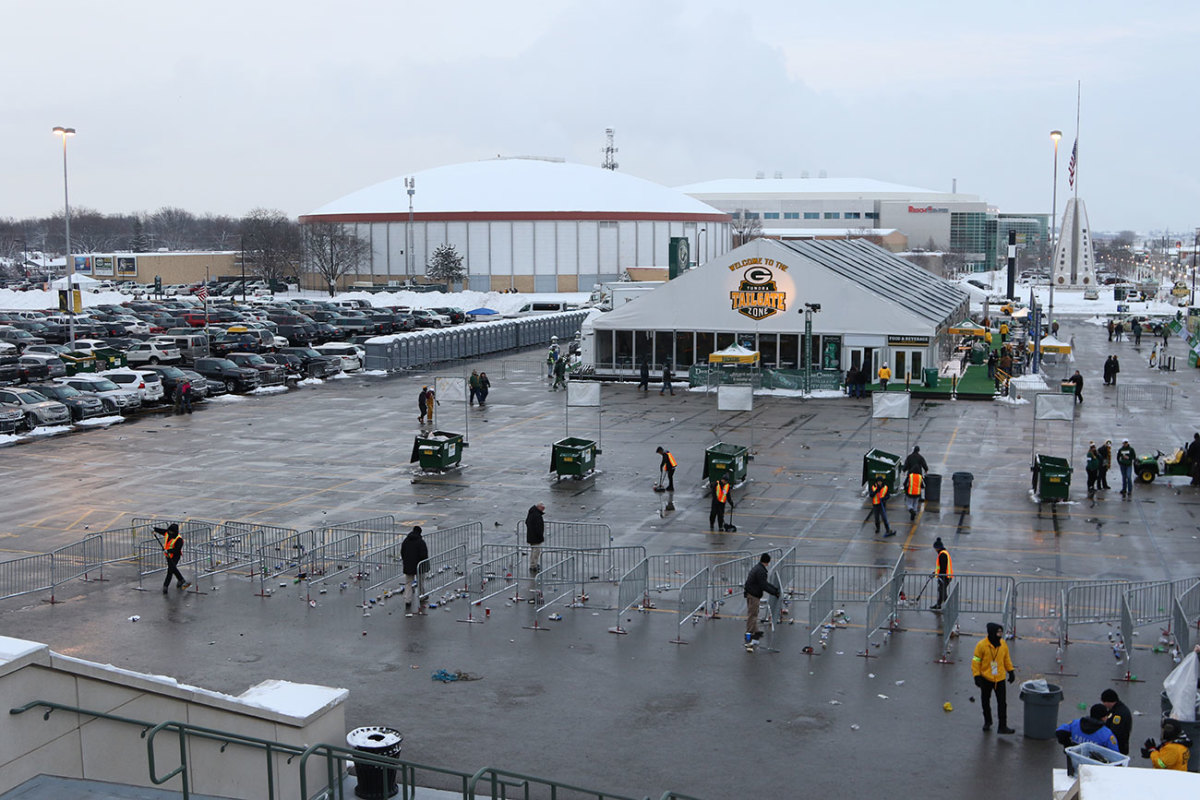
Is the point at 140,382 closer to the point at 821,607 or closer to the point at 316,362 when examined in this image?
the point at 316,362

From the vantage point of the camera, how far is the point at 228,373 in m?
49.8

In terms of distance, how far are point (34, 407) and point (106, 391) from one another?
12.2 feet

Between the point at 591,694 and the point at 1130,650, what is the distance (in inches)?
303

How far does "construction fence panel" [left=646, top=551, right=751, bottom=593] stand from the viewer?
2131cm

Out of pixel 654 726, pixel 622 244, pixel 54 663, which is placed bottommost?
pixel 654 726

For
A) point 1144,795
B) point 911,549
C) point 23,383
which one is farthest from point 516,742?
point 23,383

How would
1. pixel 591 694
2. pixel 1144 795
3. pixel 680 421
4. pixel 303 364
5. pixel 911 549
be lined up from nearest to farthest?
pixel 1144 795 < pixel 591 694 < pixel 911 549 < pixel 680 421 < pixel 303 364

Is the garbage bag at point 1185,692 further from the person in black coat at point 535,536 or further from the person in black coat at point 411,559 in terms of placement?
the person in black coat at point 411,559

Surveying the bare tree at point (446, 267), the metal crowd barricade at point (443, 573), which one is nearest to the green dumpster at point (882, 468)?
the metal crowd barricade at point (443, 573)

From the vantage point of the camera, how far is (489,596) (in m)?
20.5

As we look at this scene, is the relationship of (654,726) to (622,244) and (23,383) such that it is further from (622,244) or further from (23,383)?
(622,244)

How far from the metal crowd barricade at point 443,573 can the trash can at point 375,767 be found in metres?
7.56

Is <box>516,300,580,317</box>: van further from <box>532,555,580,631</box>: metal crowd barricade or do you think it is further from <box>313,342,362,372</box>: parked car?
<box>532,555,580,631</box>: metal crowd barricade

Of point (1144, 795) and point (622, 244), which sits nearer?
point (1144, 795)
